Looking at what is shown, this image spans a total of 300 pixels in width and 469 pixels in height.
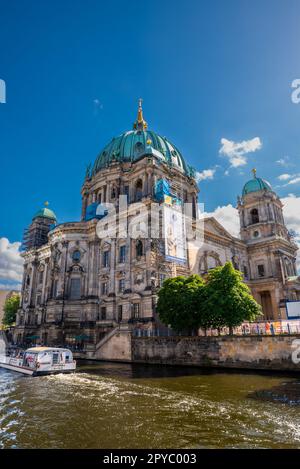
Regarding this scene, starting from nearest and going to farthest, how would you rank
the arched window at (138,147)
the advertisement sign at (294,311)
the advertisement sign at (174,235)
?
the advertisement sign at (294,311) < the advertisement sign at (174,235) < the arched window at (138,147)

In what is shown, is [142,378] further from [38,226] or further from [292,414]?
[38,226]

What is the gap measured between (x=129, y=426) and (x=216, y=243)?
46.9 m

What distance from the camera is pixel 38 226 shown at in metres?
72.3

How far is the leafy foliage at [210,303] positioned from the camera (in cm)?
3144

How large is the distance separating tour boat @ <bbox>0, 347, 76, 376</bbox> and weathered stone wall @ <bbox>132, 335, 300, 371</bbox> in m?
10.2

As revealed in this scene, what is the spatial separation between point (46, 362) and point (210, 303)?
16.4m

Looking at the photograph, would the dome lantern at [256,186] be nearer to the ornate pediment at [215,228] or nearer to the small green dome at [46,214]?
the ornate pediment at [215,228]

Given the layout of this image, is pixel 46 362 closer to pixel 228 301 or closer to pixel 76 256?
pixel 228 301

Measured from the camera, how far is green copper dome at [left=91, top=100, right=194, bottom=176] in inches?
2520

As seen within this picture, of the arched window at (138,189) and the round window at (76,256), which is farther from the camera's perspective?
the arched window at (138,189)

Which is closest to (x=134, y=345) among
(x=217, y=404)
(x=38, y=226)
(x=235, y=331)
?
(x=235, y=331)

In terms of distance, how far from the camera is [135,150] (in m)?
64.4

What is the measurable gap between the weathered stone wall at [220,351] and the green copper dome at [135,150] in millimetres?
37169

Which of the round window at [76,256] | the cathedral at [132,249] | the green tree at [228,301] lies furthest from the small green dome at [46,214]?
the green tree at [228,301]
